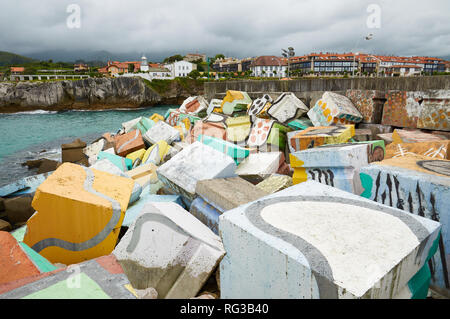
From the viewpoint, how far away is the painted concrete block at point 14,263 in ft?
5.01

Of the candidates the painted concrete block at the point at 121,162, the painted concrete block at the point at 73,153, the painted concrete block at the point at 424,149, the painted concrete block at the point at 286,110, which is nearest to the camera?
the painted concrete block at the point at 424,149

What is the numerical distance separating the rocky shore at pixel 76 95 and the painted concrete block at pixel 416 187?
140ft

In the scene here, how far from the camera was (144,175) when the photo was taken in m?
4.23

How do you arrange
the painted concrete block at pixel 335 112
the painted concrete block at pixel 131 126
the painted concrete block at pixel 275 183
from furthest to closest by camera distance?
the painted concrete block at pixel 131 126 < the painted concrete block at pixel 335 112 < the painted concrete block at pixel 275 183

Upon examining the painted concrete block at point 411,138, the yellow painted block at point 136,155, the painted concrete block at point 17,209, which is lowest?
the painted concrete block at point 17,209

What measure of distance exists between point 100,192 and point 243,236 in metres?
1.69

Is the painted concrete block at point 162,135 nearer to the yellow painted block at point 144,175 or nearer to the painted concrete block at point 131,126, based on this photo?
the yellow painted block at point 144,175

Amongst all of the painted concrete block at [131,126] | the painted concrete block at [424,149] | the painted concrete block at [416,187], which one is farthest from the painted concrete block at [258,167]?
the painted concrete block at [131,126]

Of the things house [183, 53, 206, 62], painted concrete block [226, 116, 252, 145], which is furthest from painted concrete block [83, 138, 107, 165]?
house [183, 53, 206, 62]

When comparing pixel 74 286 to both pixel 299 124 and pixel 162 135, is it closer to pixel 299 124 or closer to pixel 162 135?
pixel 299 124

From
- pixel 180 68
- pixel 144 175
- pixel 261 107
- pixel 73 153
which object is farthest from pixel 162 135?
pixel 180 68

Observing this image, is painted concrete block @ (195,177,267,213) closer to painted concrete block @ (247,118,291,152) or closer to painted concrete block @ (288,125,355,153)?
painted concrete block @ (288,125,355,153)
